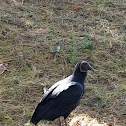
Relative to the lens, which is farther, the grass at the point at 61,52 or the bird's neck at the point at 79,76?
the grass at the point at 61,52

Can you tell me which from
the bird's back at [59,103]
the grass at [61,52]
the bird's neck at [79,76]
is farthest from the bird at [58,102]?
the grass at [61,52]

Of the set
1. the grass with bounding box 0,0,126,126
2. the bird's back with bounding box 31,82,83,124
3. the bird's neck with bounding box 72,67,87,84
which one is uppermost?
the bird's neck with bounding box 72,67,87,84

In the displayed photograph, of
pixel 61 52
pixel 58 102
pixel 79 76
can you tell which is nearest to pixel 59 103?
pixel 58 102

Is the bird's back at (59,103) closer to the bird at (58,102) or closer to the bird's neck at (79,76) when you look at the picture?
the bird at (58,102)

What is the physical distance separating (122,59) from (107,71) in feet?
1.34

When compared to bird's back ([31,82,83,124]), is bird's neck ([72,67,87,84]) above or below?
above

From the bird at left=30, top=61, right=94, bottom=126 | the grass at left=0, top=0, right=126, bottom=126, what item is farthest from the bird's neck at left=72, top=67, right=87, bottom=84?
the grass at left=0, top=0, right=126, bottom=126

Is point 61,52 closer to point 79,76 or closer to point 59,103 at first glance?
point 79,76

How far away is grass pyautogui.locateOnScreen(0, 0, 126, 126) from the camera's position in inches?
160

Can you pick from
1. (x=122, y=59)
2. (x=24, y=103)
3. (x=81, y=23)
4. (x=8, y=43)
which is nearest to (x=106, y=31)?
(x=81, y=23)

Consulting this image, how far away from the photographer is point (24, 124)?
147 inches

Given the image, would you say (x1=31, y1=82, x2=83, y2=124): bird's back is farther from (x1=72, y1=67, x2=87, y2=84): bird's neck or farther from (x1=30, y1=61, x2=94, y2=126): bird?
(x1=72, y1=67, x2=87, y2=84): bird's neck

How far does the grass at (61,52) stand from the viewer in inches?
160

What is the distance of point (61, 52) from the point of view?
16.6ft
